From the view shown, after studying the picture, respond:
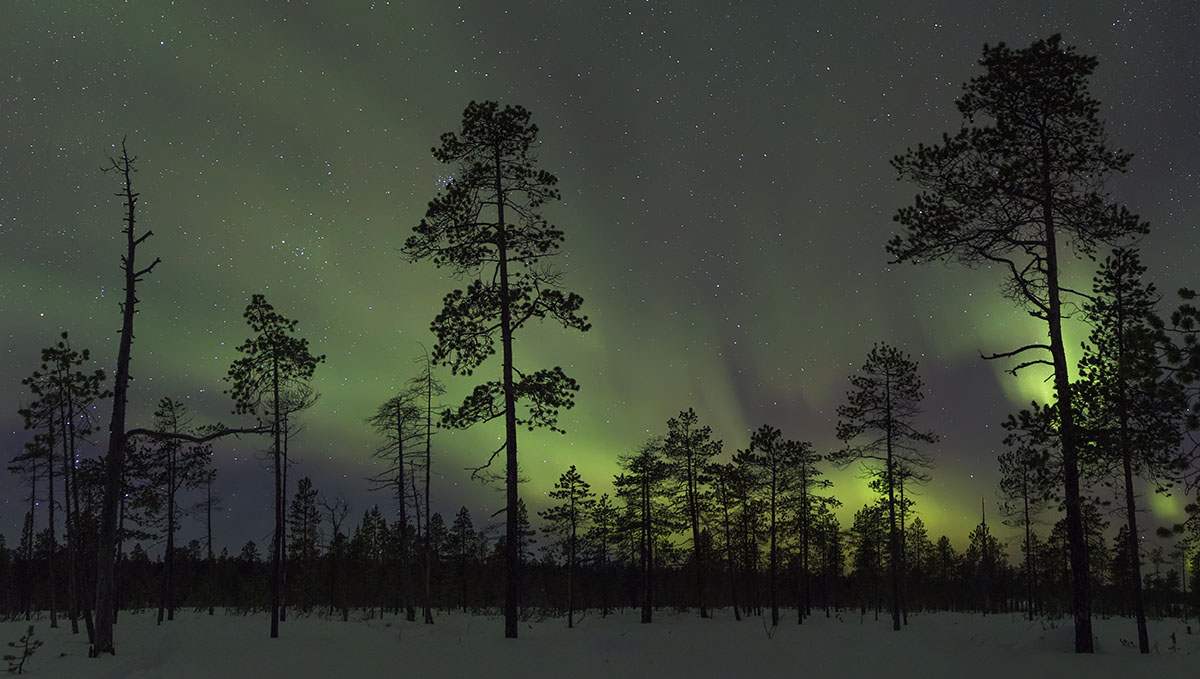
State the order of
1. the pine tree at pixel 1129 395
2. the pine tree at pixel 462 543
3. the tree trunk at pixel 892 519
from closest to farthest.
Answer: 1. the pine tree at pixel 1129 395
2. the tree trunk at pixel 892 519
3. the pine tree at pixel 462 543

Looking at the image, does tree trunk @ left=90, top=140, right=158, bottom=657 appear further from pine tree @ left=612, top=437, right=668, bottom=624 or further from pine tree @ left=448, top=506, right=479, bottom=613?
pine tree @ left=448, top=506, right=479, bottom=613

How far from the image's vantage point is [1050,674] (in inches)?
524

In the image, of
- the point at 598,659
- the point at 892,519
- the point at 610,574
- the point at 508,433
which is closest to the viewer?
the point at 598,659

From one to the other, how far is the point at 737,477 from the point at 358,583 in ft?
176

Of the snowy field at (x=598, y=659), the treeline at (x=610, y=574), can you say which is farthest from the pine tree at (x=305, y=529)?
the snowy field at (x=598, y=659)

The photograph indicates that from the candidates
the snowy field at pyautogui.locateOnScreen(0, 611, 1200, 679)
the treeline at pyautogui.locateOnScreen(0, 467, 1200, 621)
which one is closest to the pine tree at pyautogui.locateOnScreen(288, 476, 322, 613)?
the treeline at pyautogui.locateOnScreen(0, 467, 1200, 621)

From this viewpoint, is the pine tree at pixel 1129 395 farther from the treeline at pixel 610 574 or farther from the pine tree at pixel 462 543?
the pine tree at pixel 462 543

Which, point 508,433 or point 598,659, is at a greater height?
point 508,433

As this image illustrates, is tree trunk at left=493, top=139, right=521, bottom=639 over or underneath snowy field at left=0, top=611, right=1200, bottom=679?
over

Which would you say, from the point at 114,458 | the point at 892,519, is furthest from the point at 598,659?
the point at 892,519

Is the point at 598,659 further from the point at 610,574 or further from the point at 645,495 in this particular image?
the point at 610,574

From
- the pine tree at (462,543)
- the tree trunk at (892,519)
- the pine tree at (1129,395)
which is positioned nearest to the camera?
the pine tree at (1129,395)

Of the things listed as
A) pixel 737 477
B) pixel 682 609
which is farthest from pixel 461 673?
pixel 682 609

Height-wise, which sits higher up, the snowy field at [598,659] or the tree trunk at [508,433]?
the tree trunk at [508,433]
